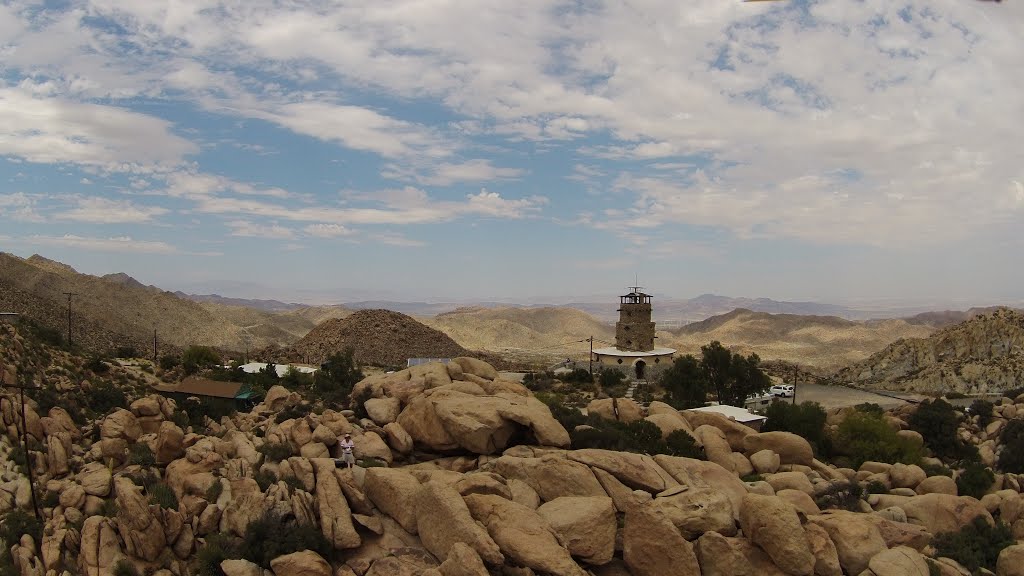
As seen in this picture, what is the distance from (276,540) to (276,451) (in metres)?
4.55

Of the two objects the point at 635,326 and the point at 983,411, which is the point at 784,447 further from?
the point at 635,326

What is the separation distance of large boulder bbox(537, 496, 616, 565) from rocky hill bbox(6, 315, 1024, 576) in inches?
1.6

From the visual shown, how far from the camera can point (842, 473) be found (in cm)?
2458

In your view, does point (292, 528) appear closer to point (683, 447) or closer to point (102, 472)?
point (102, 472)

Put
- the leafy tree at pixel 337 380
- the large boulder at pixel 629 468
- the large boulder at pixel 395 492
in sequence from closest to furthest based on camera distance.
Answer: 1. the large boulder at pixel 395 492
2. the large boulder at pixel 629 468
3. the leafy tree at pixel 337 380

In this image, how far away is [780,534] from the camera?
47.6 feet

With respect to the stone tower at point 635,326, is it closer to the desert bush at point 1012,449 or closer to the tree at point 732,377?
the tree at point 732,377

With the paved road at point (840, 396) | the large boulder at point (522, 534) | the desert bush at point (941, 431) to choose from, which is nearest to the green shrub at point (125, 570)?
the large boulder at point (522, 534)

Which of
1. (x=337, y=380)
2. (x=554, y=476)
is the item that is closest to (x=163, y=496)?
(x=554, y=476)

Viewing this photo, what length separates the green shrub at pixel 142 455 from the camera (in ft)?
67.3

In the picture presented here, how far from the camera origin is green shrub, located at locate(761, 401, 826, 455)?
99.3 ft

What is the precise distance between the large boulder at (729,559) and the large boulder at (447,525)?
4473 mm

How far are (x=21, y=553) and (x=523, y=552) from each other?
560 inches

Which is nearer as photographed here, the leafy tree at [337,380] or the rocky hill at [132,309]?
the leafy tree at [337,380]
